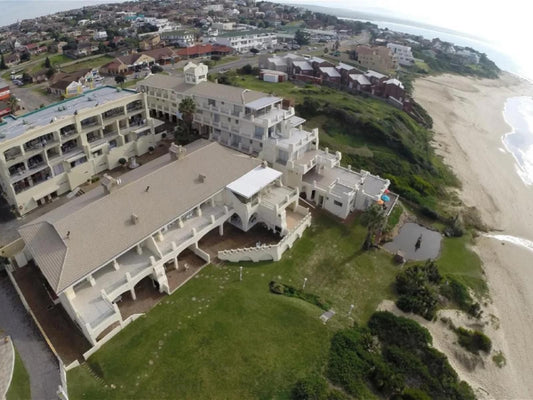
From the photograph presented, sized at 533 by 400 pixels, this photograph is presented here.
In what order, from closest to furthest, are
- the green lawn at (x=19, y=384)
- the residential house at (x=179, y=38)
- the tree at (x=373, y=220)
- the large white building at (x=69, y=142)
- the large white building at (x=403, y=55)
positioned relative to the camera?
the green lawn at (x=19, y=384) < the tree at (x=373, y=220) < the large white building at (x=69, y=142) < the residential house at (x=179, y=38) < the large white building at (x=403, y=55)

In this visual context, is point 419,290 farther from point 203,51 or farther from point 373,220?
point 203,51

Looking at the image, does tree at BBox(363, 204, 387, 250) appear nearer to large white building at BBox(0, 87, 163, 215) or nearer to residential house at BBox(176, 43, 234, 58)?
large white building at BBox(0, 87, 163, 215)

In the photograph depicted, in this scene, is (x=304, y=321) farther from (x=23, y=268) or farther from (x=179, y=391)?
(x=23, y=268)

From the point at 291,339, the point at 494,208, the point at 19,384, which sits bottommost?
the point at 494,208

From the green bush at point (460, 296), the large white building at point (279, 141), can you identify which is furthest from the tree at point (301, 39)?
the green bush at point (460, 296)

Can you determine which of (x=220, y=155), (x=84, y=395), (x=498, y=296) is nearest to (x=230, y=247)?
(x=220, y=155)

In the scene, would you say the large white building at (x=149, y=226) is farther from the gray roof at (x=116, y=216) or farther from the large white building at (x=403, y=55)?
the large white building at (x=403, y=55)

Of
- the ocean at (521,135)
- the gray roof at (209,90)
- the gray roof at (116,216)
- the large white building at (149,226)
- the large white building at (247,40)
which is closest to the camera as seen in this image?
the large white building at (149,226)

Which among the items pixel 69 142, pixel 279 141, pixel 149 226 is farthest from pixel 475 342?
pixel 69 142
